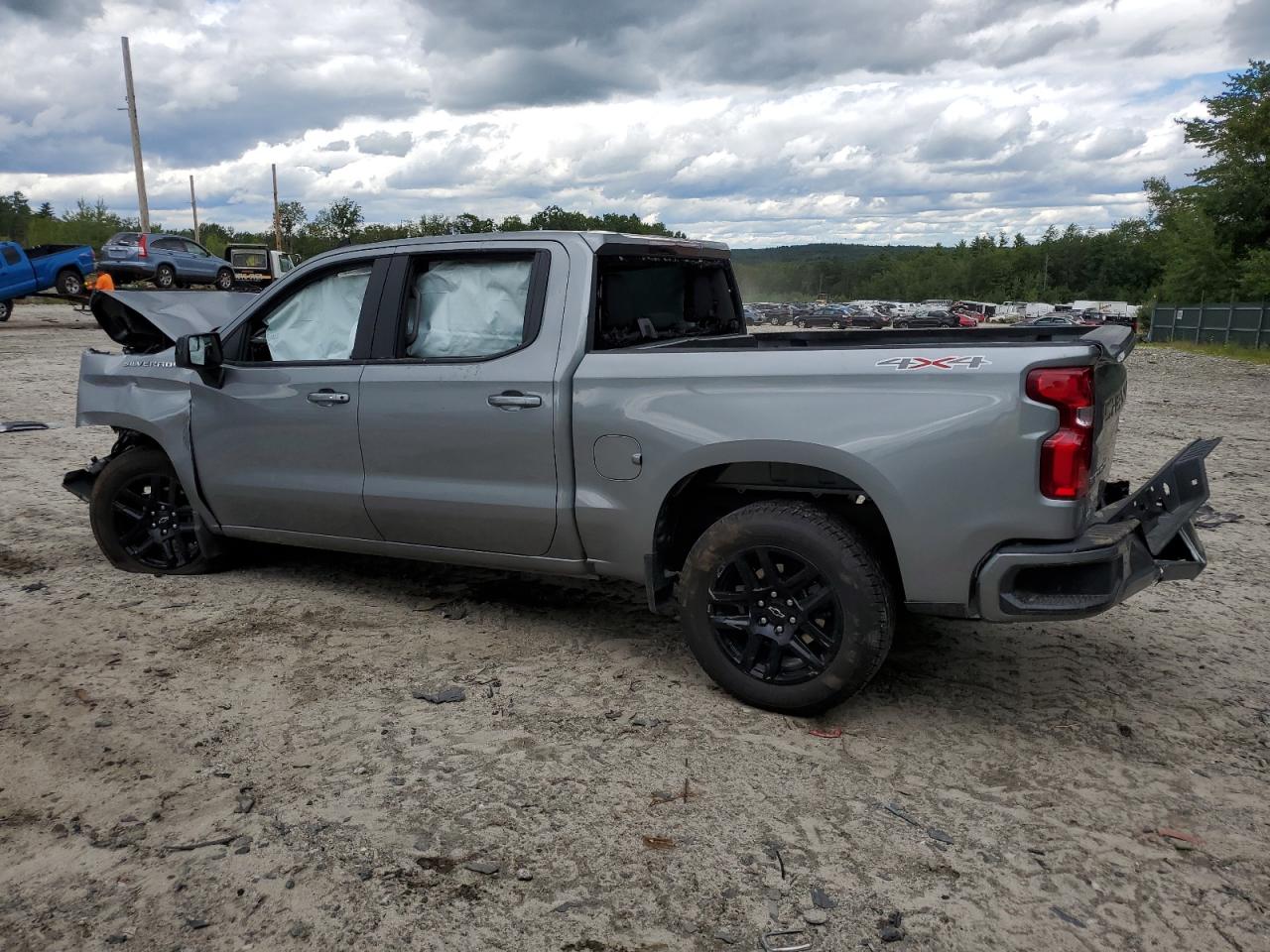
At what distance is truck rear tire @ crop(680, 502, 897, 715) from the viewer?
3.56 m

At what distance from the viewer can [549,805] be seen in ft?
10.6

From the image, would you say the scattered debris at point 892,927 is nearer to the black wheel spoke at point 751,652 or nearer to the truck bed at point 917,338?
the black wheel spoke at point 751,652

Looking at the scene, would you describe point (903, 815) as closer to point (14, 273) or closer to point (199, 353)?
point (199, 353)

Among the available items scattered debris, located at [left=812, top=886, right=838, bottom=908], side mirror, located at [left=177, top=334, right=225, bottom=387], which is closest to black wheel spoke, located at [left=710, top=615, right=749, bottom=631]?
scattered debris, located at [left=812, top=886, right=838, bottom=908]

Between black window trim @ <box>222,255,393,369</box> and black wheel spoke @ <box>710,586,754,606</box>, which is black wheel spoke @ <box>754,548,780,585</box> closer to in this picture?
black wheel spoke @ <box>710,586,754,606</box>

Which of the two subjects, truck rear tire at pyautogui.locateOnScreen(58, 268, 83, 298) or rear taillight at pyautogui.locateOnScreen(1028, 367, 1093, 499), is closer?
rear taillight at pyautogui.locateOnScreen(1028, 367, 1093, 499)

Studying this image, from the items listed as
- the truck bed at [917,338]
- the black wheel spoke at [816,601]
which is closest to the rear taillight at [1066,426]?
the truck bed at [917,338]

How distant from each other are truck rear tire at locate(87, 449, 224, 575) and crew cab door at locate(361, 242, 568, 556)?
154 cm

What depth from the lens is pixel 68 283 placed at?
2269 cm

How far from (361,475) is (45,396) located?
10236 millimetres

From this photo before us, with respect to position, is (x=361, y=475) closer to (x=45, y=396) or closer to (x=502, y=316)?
(x=502, y=316)

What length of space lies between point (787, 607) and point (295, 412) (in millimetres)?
2645

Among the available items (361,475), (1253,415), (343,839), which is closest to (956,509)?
(343,839)

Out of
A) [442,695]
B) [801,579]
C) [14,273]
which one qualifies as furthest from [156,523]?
[14,273]
